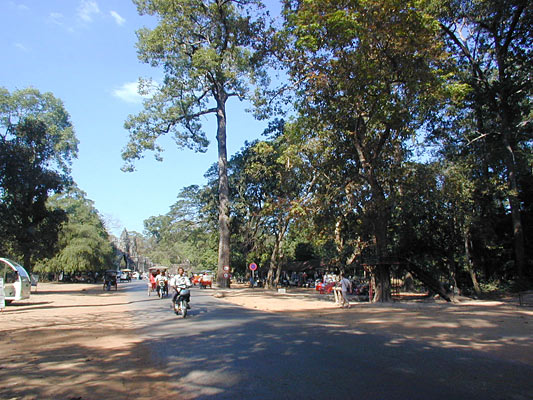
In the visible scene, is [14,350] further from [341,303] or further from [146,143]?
[146,143]

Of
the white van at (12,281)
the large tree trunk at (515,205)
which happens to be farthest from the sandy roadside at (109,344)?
the large tree trunk at (515,205)

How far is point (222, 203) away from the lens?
103ft

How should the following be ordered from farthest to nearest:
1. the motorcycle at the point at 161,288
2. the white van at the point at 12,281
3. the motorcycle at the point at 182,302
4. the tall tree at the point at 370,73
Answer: the motorcycle at the point at 161,288 < the white van at the point at 12,281 < the tall tree at the point at 370,73 < the motorcycle at the point at 182,302

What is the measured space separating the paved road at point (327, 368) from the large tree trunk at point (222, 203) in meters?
22.2

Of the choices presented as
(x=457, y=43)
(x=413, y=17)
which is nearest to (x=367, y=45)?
(x=413, y=17)

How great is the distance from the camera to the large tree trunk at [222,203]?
31.5 meters

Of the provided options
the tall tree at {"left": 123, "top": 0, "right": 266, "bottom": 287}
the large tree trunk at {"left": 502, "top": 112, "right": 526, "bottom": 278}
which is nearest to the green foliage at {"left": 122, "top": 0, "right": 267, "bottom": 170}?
the tall tree at {"left": 123, "top": 0, "right": 266, "bottom": 287}

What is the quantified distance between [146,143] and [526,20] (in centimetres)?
2393

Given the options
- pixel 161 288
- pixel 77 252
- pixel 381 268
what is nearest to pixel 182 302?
pixel 381 268

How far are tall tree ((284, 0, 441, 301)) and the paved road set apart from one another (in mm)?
10379

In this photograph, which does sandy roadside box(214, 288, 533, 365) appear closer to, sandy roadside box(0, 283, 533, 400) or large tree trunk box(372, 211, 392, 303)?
sandy roadside box(0, 283, 533, 400)

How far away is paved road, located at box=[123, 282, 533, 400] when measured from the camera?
4.82m

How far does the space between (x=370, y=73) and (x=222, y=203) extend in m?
18.2

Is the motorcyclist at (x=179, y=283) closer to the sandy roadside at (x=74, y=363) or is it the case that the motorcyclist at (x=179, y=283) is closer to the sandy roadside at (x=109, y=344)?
the sandy roadside at (x=109, y=344)
